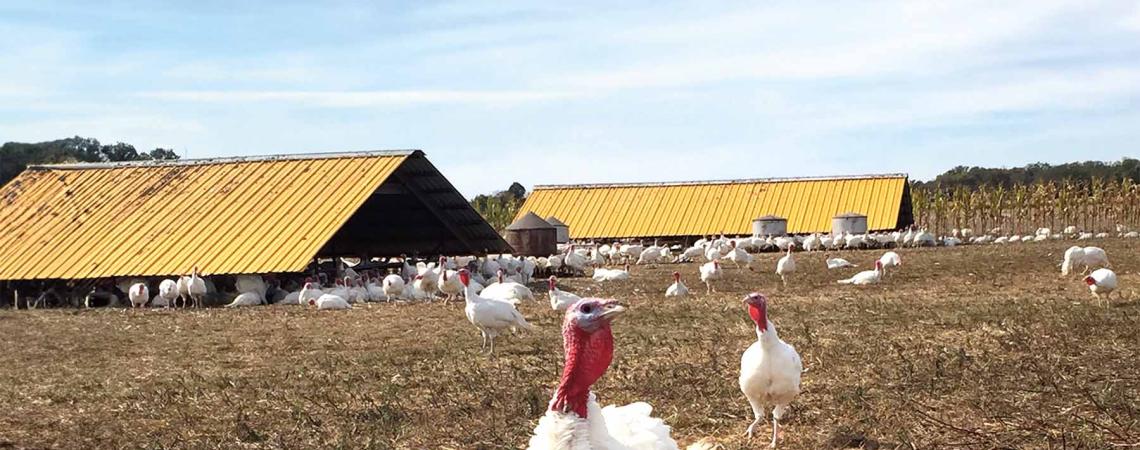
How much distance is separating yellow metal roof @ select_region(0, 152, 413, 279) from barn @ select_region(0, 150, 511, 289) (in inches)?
1.4

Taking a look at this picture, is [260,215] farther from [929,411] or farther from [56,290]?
[929,411]

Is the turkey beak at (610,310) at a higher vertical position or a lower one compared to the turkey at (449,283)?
higher

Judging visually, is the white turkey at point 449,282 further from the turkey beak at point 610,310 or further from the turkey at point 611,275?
the turkey beak at point 610,310

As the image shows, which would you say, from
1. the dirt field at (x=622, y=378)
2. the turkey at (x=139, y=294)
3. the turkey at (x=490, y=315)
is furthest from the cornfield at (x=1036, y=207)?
the turkey at (x=490, y=315)

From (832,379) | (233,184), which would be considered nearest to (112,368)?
(832,379)

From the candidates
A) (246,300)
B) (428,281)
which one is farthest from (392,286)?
(246,300)

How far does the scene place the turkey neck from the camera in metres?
4.52

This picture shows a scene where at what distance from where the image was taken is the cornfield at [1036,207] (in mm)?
57484

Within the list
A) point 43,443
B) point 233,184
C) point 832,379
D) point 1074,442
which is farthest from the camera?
point 233,184

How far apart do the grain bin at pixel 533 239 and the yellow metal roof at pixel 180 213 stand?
29.3ft

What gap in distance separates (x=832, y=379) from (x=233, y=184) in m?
23.0

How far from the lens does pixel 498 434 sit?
853 centimetres

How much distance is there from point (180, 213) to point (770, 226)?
2580 cm

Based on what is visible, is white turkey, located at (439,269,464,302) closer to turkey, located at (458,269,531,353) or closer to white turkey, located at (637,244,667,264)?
turkey, located at (458,269,531,353)
